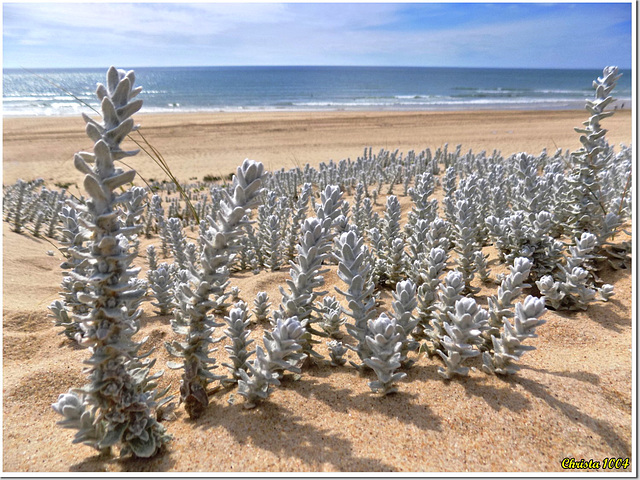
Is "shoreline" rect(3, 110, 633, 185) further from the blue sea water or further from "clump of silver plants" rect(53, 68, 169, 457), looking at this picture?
"clump of silver plants" rect(53, 68, 169, 457)

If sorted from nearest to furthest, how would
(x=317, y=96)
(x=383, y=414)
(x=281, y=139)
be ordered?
(x=383, y=414)
(x=281, y=139)
(x=317, y=96)

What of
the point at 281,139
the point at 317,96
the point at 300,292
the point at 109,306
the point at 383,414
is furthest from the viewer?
the point at 317,96

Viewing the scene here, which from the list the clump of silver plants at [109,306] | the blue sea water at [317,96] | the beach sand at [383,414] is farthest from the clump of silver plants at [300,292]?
the blue sea water at [317,96]

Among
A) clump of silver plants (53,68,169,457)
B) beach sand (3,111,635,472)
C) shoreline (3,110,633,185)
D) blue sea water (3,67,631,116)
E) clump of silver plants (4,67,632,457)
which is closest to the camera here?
clump of silver plants (53,68,169,457)

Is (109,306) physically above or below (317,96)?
below

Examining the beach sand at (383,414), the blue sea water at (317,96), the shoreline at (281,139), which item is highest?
the blue sea water at (317,96)

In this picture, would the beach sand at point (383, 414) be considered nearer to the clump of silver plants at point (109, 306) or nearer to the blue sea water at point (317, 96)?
the clump of silver plants at point (109, 306)

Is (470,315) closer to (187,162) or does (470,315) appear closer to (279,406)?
(279,406)

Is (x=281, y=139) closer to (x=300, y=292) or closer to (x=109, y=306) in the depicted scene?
(x=300, y=292)

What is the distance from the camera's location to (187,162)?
1767 centimetres

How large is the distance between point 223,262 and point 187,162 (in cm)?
1704

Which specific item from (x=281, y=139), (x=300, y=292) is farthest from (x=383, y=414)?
(x=281, y=139)

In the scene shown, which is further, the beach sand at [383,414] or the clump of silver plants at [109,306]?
the beach sand at [383,414]

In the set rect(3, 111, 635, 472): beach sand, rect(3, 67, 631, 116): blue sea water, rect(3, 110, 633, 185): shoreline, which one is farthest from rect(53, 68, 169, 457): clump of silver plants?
rect(3, 110, 633, 185): shoreline
